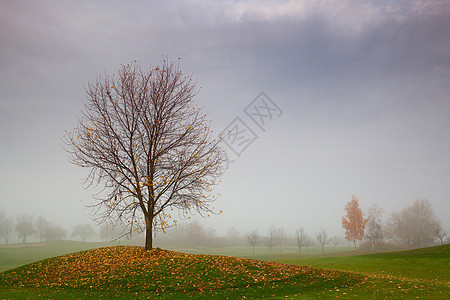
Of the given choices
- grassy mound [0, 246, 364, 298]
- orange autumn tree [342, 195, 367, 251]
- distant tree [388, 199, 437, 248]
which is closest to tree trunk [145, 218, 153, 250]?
grassy mound [0, 246, 364, 298]

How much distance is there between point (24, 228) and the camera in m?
95.7

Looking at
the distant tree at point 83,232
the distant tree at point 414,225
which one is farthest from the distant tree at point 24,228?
the distant tree at point 414,225

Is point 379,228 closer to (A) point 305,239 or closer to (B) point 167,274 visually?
(A) point 305,239

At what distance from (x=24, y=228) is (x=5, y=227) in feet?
20.5

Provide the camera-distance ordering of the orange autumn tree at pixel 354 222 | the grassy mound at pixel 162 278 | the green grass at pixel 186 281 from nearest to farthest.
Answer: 1. the green grass at pixel 186 281
2. the grassy mound at pixel 162 278
3. the orange autumn tree at pixel 354 222

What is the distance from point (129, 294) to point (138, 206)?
10.1 metres

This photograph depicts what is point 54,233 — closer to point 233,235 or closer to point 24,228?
point 24,228

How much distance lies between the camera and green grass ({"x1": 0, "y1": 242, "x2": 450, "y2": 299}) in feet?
51.8

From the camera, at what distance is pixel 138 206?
2552cm

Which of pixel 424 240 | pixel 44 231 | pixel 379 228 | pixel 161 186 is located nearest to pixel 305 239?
pixel 379 228

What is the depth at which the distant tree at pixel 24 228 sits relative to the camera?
95250 mm

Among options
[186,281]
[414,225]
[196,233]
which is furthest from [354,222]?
[186,281]

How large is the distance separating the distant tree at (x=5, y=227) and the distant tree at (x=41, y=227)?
7803mm

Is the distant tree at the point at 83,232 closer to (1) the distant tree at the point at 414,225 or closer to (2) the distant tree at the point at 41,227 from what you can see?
(2) the distant tree at the point at 41,227
